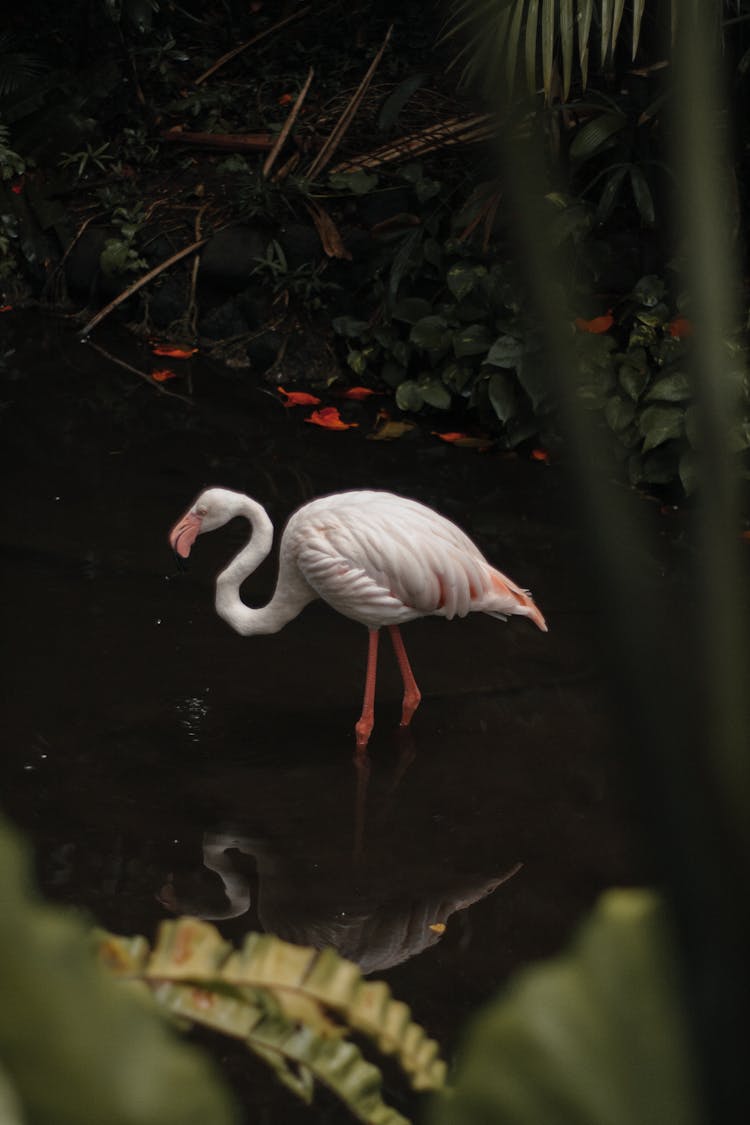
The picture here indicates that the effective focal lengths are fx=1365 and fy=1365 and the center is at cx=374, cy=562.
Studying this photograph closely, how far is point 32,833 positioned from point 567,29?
10.1 feet

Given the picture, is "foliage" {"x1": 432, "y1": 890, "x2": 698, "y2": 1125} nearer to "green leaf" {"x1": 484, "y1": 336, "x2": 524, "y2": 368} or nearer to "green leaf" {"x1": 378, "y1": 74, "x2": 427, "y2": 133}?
"green leaf" {"x1": 484, "y1": 336, "x2": 524, "y2": 368}

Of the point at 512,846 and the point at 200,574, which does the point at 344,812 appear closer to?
the point at 512,846

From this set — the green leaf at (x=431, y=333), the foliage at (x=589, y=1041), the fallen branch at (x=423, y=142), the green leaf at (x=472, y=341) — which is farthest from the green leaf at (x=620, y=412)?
the foliage at (x=589, y=1041)

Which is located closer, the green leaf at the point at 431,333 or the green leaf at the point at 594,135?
the green leaf at the point at 594,135

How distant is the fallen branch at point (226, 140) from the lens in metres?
7.55

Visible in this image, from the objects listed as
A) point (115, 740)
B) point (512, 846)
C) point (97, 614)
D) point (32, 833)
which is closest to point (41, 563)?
point (97, 614)

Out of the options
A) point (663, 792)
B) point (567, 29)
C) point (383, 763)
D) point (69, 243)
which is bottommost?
point (383, 763)

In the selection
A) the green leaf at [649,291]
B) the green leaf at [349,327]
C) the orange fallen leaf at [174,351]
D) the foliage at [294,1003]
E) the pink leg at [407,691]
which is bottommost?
the orange fallen leaf at [174,351]

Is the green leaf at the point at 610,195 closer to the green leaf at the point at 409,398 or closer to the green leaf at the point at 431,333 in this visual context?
the green leaf at the point at 431,333

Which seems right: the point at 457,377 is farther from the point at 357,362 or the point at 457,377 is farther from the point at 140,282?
the point at 140,282

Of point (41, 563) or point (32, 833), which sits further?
point (41, 563)

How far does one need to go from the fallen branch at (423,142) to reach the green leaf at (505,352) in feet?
4.53

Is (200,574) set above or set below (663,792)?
below

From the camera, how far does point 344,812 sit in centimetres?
372
